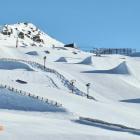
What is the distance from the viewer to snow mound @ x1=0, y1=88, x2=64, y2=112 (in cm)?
5597

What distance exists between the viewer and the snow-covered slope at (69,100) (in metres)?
44.2

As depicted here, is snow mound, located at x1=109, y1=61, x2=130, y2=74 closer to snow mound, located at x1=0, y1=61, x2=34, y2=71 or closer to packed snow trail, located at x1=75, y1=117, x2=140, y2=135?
snow mound, located at x1=0, y1=61, x2=34, y2=71

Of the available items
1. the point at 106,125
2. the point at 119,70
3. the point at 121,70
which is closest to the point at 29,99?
the point at 106,125

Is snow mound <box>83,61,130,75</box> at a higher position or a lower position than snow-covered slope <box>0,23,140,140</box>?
higher

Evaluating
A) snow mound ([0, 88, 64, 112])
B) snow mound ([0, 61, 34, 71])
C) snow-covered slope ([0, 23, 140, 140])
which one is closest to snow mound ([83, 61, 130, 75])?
snow-covered slope ([0, 23, 140, 140])

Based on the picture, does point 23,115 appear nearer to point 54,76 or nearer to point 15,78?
point 15,78

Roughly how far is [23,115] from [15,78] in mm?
28521

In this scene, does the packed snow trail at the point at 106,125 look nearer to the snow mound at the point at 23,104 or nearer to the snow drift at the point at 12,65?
the snow mound at the point at 23,104

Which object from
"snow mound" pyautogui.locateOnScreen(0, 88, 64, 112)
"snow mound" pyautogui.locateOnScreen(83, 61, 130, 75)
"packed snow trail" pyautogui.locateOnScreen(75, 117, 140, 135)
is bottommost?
"packed snow trail" pyautogui.locateOnScreen(75, 117, 140, 135)

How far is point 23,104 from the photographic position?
187 feet

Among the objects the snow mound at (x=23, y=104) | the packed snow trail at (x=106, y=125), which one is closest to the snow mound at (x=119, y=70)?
the snow mound at (x=23, y=104)

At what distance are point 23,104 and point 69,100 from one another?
8101 millimetres

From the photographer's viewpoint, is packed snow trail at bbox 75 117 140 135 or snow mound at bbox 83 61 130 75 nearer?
packed snow trail at bbox 75 117 140 135

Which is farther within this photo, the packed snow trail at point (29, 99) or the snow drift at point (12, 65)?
the snow drift at point (12, 65)
